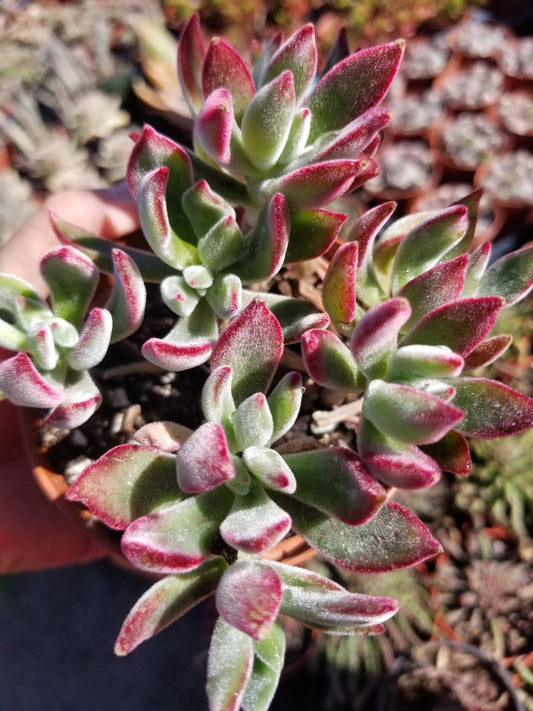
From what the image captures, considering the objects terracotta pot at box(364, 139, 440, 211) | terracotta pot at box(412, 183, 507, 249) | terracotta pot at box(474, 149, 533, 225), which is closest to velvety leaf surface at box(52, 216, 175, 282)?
terracotta pot at box(364, 139, 440, 211)

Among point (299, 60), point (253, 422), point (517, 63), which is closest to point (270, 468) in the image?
point (253, 422)

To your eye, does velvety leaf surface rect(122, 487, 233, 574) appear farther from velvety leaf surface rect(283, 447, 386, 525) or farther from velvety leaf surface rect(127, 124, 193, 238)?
velvety leaf surface rect(127, 124, 193, 238)

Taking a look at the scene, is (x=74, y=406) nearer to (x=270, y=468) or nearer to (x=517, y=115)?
(x=270, y=468)

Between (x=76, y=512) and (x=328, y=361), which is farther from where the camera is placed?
(x=76, y=512)

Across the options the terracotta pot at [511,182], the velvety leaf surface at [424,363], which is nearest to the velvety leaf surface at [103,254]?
the velvety leaf surface at [424,363]

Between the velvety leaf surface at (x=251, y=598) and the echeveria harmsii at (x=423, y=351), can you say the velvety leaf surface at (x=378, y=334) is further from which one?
the velvety leaf surface at (x=251, y=598)

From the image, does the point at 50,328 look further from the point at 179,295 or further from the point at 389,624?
the point at 389,624
